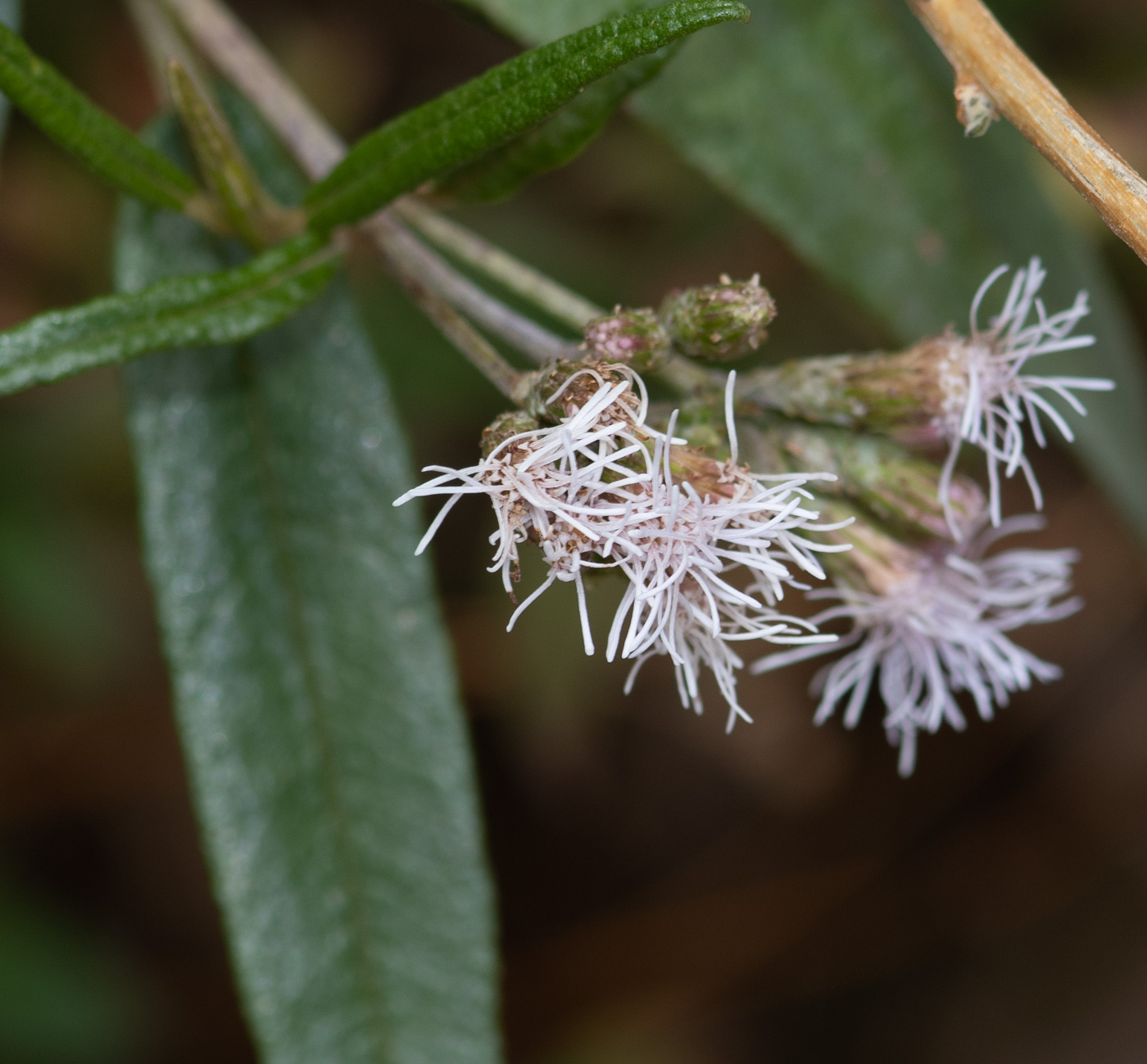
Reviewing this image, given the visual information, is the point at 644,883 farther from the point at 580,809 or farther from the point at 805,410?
the point at 805,410

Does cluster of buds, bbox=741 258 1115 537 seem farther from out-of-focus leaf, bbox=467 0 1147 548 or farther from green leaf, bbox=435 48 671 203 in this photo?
out-of-focus leaf, bbox=467 0 1147 548

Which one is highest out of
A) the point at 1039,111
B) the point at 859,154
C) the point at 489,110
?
the point at 859,154

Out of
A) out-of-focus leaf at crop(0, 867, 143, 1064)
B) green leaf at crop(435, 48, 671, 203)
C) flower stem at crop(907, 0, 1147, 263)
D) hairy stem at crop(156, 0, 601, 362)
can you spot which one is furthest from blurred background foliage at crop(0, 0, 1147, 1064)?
flower stem at crop(907, 0, 1147, 263)

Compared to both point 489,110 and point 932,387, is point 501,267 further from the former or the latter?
point 932,387

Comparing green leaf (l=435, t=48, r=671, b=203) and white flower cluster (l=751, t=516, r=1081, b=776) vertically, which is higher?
green leaf (l=435, t=48, r=671, b=203)

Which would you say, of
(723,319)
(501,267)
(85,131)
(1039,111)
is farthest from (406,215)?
(1039,111)

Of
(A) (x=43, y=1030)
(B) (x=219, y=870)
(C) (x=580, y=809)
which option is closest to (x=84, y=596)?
(A) (x=43, y=1030)
